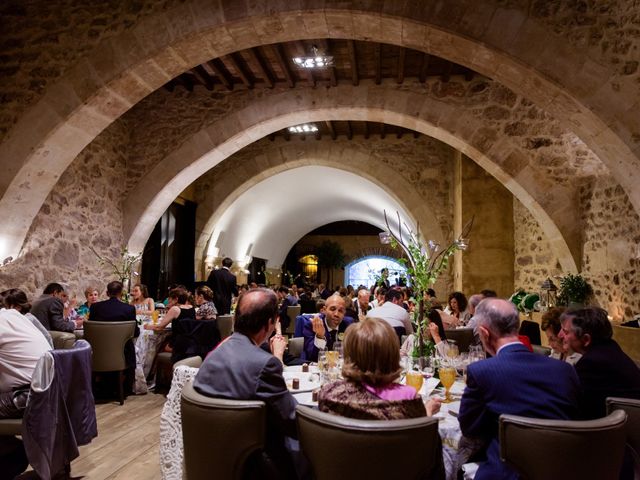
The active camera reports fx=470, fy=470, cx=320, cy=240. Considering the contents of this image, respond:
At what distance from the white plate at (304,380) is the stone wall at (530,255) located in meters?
5.25

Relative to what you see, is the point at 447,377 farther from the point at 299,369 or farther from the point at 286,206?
the point at 286,206

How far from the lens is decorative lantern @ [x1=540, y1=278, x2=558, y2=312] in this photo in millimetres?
6105

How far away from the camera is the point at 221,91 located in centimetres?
795

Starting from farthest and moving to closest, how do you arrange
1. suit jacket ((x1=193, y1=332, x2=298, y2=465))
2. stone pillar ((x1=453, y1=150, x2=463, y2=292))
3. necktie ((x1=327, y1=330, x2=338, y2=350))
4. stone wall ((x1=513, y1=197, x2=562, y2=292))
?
1. stone pillar ((x1=453, y1=150, x2=463, y2=292))
2. stone wall ((x1=513, y1=197, x2=562, y2=292))
3. necktie ((x1=327, y1=330, x2=338, y2=350))
4. suit jacket ((x1=193, y1=332, x2=298, y2=465))

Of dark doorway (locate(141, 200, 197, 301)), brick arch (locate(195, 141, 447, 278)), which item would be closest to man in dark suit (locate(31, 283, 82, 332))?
dark doorway (locate(141, 200, 197, 301))

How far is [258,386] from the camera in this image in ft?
5.60

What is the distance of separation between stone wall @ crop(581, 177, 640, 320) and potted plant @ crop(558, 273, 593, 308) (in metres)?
0.09

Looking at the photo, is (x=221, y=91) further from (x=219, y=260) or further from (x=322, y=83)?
(x=219, y=260)

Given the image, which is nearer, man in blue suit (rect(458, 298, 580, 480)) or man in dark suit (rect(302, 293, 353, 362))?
man in blue suit (rect(458, 298, 580, 480))

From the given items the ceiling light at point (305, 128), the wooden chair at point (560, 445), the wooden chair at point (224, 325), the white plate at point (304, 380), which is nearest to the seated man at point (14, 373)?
the white plate at point (304, 380)

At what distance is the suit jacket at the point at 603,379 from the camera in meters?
1.91

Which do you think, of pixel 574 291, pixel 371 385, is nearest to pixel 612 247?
pixel 574 291

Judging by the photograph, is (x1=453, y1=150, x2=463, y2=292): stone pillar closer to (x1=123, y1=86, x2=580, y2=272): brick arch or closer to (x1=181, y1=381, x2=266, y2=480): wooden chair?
(x1=123, y1=86, x2=580, y2=272): brick arch

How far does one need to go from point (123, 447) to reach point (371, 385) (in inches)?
107
